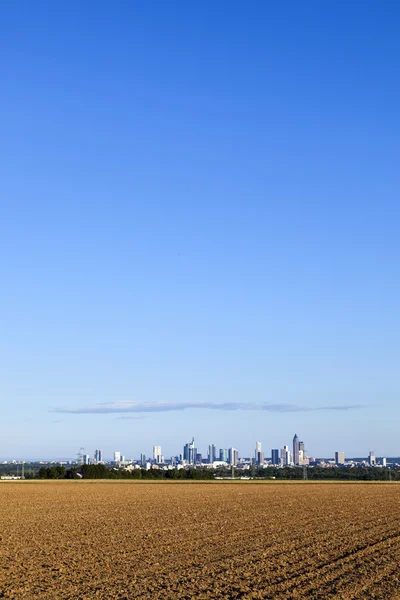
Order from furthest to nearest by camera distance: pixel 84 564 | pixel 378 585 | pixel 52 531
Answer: pixel 52 531
pixel 84 564
pixel 378 585

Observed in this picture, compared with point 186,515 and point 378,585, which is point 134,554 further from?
point 186,515

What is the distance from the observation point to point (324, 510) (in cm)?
5066

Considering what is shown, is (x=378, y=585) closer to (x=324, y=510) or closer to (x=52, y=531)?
(x=52, y=531)

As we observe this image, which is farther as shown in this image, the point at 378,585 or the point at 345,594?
the point at 378,585

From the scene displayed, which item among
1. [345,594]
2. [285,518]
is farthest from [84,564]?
[285,518]

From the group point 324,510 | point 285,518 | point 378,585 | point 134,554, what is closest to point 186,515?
point 285,518

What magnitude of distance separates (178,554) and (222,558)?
1768 millimetres

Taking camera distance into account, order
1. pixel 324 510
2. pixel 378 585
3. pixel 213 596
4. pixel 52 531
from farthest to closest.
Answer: pixel 324 510 → pixel 52 531 → pixel 378 585 → pixel 213 596

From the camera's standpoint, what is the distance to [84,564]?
2331cm

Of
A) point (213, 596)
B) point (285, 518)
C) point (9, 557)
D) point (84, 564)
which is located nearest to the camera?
point (213, 596)

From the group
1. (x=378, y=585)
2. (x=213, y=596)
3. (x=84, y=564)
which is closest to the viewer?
(x=213, y=596)

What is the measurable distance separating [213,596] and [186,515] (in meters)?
27.1

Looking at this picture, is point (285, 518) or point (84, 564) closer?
point (84, 564)

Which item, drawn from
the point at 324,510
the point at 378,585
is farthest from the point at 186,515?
the point at 378,585
